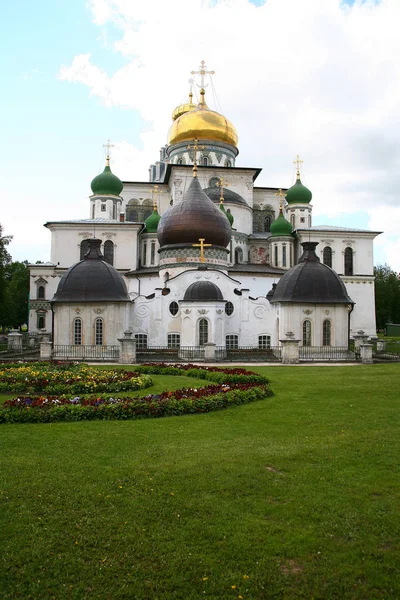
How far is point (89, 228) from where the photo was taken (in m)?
42.7

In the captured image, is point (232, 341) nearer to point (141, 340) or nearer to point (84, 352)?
point (141, 340)

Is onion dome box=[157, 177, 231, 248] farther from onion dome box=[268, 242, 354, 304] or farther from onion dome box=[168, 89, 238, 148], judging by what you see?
onion dome box=[168, 89, 238, 148]

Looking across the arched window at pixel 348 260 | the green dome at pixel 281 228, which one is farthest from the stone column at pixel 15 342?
the arched window at pixel 348 260

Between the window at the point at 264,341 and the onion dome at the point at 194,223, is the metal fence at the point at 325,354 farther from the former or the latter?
the onion dome at the point at 194,223

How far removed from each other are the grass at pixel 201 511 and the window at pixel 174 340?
18355mm

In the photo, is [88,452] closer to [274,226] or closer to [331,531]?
[331,531]

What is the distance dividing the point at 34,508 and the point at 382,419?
6997 mm

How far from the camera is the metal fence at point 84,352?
25138 millimetres

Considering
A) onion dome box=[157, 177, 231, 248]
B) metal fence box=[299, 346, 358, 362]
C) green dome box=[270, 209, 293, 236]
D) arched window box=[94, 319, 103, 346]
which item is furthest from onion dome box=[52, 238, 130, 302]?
green dome box=[270, 209, 293, 236]

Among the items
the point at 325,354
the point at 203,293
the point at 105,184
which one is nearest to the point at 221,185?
the point at 105,184

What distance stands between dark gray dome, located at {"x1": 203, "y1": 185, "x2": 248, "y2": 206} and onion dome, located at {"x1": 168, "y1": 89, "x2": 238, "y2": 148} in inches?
215

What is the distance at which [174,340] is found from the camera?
2841 cm

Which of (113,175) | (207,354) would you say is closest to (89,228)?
(113,175)

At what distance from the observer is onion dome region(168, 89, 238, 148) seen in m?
45.9
